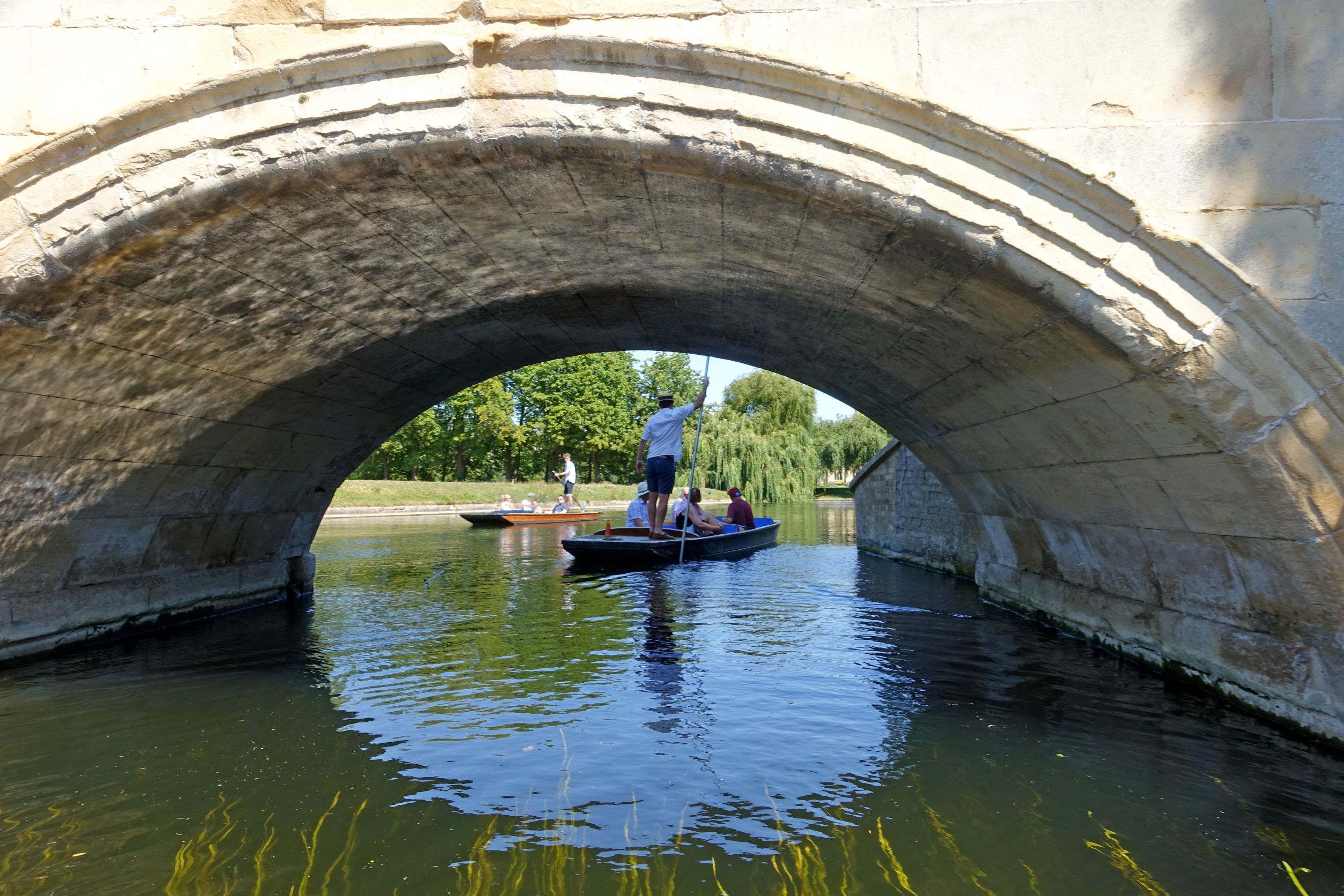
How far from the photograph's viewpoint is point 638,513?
13.7m

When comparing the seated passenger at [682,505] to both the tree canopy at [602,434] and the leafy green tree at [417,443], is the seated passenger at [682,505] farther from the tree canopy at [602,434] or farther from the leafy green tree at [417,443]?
the leafy green tree at [417,443]

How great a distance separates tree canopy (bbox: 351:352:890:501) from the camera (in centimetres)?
3284

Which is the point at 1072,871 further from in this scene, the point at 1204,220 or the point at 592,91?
the point at 592,91

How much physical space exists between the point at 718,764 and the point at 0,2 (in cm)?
454

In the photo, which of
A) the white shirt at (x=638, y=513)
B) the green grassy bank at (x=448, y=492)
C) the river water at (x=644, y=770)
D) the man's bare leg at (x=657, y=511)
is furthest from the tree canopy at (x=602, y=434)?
the river water at (x=644, y=770)

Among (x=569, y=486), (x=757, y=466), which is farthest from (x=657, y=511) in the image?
(x=757, y=466)

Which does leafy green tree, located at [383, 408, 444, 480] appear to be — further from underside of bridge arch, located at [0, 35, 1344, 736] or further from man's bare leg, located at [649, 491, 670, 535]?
underside of bridge arch, located at [0, 35, 1344, 736]

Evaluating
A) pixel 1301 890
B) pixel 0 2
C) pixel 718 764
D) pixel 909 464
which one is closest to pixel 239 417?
pixel 0 2

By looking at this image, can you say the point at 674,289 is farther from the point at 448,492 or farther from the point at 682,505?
the point at 448,492

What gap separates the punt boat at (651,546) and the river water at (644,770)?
3.86 m

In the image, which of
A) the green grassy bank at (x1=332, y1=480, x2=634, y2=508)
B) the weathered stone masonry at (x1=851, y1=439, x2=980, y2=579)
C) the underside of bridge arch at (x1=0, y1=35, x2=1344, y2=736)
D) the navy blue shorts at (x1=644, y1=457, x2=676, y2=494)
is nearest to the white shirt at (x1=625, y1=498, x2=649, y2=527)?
the navy blue shorts at (x1=644, y1=457, x2=676, y2=494)

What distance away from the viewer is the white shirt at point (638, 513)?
1340 centimetres

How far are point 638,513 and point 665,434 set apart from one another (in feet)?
11.5

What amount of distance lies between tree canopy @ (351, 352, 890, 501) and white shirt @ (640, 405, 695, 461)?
70.7 ft
